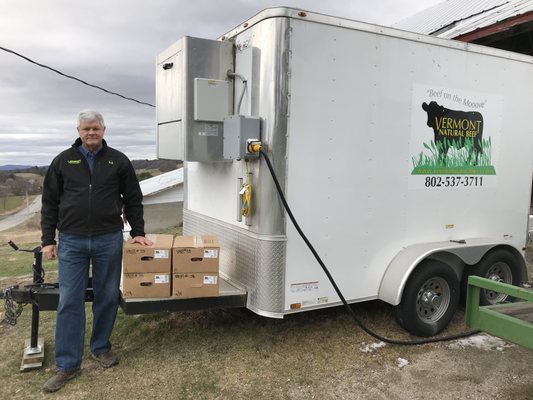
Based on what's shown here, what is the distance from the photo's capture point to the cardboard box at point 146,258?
3.73 metres

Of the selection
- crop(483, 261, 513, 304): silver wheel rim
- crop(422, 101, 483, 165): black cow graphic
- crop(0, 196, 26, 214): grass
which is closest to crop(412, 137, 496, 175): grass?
crop(422, 101, 483, 165): black cow graphic

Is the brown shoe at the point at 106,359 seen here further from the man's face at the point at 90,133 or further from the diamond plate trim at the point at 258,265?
the man's face at the point at 90,133

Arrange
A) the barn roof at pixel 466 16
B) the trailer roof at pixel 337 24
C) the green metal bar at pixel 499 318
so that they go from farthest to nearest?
the barn roof at pixel 466 16, the trailer roof at pixel 337 24, the green metal bar at pixel 499 318

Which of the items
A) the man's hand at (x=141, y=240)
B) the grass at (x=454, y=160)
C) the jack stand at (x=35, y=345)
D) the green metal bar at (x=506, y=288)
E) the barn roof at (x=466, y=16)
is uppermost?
the barn roof at (x=466, y=16)

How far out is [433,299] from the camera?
4543mm

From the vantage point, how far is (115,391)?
3.44m

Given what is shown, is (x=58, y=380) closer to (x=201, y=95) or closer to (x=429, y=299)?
(x=201, y=95)

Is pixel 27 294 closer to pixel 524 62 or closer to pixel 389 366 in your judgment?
pixel 389 366

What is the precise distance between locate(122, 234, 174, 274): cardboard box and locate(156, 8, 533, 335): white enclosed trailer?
70 cm

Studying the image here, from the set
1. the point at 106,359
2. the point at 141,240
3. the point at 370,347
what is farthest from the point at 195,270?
the point at 370,347

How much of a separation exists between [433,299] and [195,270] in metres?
2.34

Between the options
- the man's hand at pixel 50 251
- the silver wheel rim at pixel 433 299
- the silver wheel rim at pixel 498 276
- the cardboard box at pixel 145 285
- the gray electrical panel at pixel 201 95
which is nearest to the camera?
the man's hand at pixel 50 251

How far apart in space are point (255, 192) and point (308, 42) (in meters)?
1.28

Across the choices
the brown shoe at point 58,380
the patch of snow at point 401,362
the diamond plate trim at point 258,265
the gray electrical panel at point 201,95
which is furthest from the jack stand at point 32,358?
the patch of snow at point 401,362
